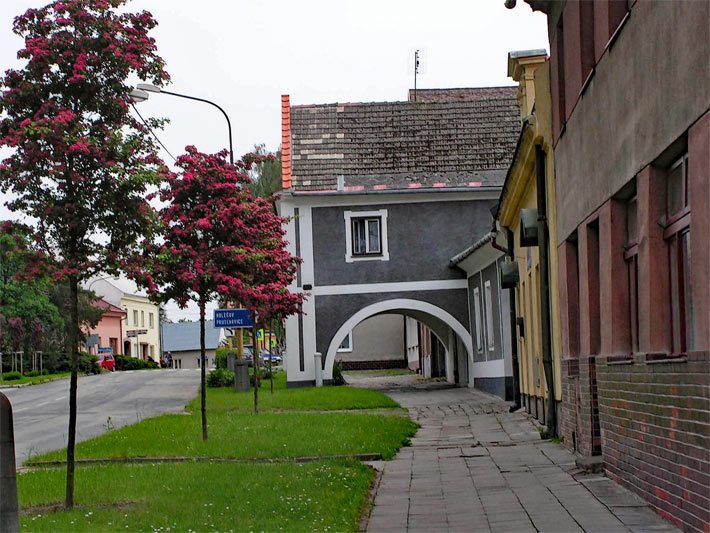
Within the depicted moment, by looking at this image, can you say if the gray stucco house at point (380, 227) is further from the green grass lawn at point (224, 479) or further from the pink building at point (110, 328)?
the pink building at point (110, 328)

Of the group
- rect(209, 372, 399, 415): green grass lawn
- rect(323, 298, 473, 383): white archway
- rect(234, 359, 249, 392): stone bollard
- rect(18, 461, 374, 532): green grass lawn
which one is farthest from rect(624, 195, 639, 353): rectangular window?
rect(323, 298, 473, 383): white archway

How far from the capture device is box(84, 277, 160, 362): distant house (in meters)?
102

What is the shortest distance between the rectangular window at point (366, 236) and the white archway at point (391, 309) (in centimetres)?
165

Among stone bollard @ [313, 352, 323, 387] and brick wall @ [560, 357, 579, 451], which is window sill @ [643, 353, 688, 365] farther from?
stone bollard @ [313, 352, 323, 387]

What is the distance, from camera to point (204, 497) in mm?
11102

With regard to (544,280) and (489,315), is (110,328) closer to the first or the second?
(489,315)

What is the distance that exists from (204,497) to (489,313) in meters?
21.3

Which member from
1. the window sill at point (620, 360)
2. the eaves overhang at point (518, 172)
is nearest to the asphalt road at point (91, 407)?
the eaves overhang at point (518, 172)

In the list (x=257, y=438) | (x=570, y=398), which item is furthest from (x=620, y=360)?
(x=257, y=438)

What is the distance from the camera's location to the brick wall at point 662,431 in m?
7.86

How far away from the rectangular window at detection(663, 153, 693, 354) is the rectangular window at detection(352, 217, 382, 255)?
1075 inches

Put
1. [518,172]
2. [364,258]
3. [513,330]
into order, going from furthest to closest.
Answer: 1. [364,258]
2. [513,330]
3. [518,172]

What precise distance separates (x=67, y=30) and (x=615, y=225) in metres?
5.55

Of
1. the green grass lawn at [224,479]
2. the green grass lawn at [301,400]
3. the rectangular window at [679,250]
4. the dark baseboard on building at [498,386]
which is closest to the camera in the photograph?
the rectangular window at [679,250]
